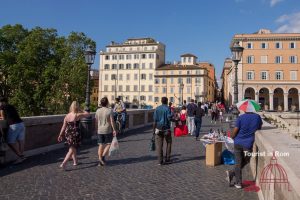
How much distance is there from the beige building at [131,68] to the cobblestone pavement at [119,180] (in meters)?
81.4

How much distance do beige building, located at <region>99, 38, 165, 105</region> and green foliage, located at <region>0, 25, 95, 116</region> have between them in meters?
42.0

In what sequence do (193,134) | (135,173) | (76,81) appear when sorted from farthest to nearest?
(76,81), (193,134), (135,173)

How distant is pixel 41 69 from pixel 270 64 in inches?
1713

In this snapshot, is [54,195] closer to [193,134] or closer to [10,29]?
[193,134]

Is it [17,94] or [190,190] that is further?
[17,94]

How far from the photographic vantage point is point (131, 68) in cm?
9500

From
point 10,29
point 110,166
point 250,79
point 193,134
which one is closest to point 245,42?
point 250,79

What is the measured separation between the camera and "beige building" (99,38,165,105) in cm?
9281

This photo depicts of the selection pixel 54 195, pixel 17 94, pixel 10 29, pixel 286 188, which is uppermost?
pixel 10 29

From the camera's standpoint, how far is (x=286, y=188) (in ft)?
10.6

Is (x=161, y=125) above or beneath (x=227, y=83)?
beneath

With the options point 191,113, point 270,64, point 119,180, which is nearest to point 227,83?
point 270,64

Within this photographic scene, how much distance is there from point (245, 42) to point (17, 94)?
44139mm

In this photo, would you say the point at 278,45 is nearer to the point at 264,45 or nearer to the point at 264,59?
the point at 264,45
